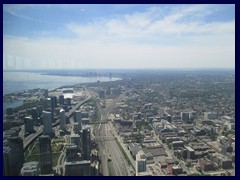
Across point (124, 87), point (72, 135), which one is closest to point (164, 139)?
point (124, 87)

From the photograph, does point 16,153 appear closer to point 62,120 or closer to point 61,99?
point 62,120

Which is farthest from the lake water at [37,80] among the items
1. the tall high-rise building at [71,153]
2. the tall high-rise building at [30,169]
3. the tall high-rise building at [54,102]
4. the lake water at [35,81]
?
the tall high-rise building at [71,153]

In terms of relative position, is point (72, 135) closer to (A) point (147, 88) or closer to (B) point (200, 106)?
(A) point (147, 88)

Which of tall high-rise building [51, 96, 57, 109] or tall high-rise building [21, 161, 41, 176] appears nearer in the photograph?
tall high-rise building [21, 161, 41, 176]

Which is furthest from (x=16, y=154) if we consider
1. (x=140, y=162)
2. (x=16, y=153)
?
(x=140, y=162)

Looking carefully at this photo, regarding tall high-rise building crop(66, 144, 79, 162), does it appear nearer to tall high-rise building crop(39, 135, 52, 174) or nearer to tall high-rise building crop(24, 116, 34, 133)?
tall high-rise building crop(39, 135, 52, 174)

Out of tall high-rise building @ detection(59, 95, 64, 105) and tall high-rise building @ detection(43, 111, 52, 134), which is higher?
tall high-rise building @ detection(59, 95, 64, 105)

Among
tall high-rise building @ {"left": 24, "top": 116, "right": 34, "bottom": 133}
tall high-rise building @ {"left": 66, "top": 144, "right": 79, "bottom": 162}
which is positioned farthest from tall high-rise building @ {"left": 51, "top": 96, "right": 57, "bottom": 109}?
tall high-rise building @ {"left": 66, "top": 144, "right": 79, "bottom": 162}
